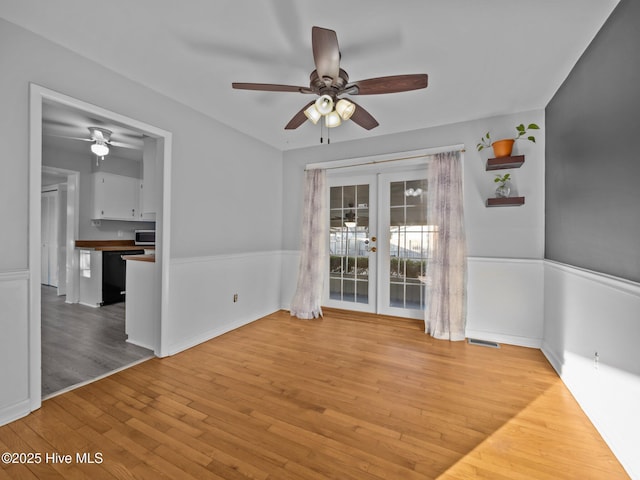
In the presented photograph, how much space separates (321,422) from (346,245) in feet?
8.67

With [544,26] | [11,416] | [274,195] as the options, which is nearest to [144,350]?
[11,416]

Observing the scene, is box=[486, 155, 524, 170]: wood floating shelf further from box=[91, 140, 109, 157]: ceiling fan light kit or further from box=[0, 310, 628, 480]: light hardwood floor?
box=[91, 140, 109, 157]: ceiling fan light kit

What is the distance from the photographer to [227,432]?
162cm

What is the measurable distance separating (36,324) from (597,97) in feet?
13.4

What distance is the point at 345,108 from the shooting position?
2025mm

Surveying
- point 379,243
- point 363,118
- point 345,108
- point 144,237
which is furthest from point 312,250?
point 144,237

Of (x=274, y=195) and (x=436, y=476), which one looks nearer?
(x=436, y=476)

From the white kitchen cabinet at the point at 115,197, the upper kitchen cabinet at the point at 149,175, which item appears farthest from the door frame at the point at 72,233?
the upper kitchen cabinet at the point at 149,175

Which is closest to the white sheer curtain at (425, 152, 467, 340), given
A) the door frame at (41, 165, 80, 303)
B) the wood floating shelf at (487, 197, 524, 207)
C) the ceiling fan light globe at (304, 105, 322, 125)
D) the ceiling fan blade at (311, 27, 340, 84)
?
the wood floating shelf at (487, 197, 524, 207)

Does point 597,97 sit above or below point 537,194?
above

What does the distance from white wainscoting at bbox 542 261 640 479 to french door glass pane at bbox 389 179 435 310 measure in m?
1.46

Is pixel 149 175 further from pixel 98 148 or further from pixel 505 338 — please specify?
pixel 505 338

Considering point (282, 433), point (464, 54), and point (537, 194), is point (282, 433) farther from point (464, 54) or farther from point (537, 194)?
point (537, 194)

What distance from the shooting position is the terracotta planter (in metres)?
2.82
